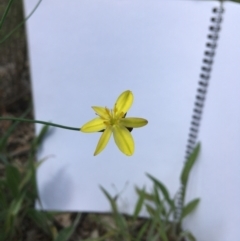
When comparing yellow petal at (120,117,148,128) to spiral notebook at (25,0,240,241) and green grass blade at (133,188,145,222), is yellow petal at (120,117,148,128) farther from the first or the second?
green grass blade at (133,188,145,222)

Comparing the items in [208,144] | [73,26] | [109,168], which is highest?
[73,26]

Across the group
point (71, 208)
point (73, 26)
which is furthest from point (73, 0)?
point (71, 208)

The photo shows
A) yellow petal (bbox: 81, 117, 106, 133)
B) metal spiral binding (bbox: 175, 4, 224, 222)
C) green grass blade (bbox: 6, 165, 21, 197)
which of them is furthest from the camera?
green grass blade (bbox: 6, 165, 21, 197)

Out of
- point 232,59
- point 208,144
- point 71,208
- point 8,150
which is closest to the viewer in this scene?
point 232,59

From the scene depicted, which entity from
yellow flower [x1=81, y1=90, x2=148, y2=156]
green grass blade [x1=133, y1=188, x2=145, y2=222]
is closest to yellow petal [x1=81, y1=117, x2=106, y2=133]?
yellow flower [x1=81, y1=90, x2=148, y2=156]

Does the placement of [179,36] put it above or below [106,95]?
above

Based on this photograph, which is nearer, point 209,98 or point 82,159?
point 209,98

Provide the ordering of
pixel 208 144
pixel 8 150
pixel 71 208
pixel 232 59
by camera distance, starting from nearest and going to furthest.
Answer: pixel 232 59, pixel 208 144, pixel 71 208, pixel 8 150

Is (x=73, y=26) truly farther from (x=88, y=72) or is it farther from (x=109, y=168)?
(x=109, y=168)
